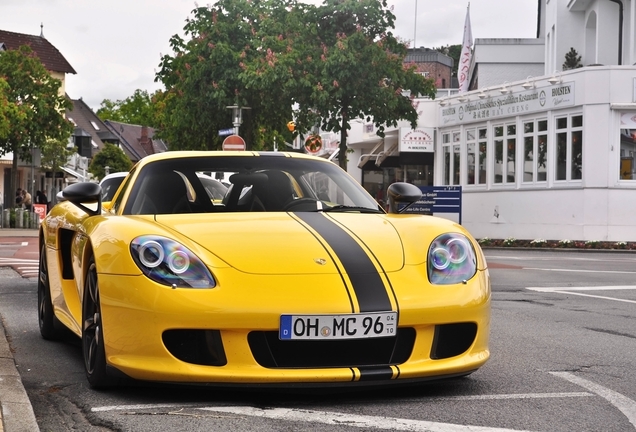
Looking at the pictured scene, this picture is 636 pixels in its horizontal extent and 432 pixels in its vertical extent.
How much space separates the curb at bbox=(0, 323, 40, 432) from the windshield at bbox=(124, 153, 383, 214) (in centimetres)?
105

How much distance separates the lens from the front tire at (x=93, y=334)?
523 centimetres

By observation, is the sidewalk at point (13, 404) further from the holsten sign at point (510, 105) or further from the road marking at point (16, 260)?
the holsten sign at point (510, 105)

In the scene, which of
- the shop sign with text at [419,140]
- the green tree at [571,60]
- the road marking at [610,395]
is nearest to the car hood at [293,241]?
the road marking at [610,395]

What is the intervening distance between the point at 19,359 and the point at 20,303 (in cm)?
383

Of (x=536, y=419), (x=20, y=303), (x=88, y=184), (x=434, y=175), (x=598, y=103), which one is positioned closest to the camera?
(x=536, y=419)

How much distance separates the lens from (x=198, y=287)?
4.90 metres

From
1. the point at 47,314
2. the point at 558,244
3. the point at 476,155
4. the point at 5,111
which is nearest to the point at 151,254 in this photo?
the point at 47,314

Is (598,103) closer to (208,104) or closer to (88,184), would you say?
(208,104)

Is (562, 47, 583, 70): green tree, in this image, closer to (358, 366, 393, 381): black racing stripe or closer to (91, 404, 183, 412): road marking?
(358, 366, 393, 381): black racing stripe

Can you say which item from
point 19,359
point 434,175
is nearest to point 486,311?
point 19,359

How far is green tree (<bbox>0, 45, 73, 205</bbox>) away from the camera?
44.4 meters

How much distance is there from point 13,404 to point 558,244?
26086mm

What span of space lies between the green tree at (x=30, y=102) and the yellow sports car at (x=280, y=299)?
1565 inches

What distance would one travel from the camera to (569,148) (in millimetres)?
31766
